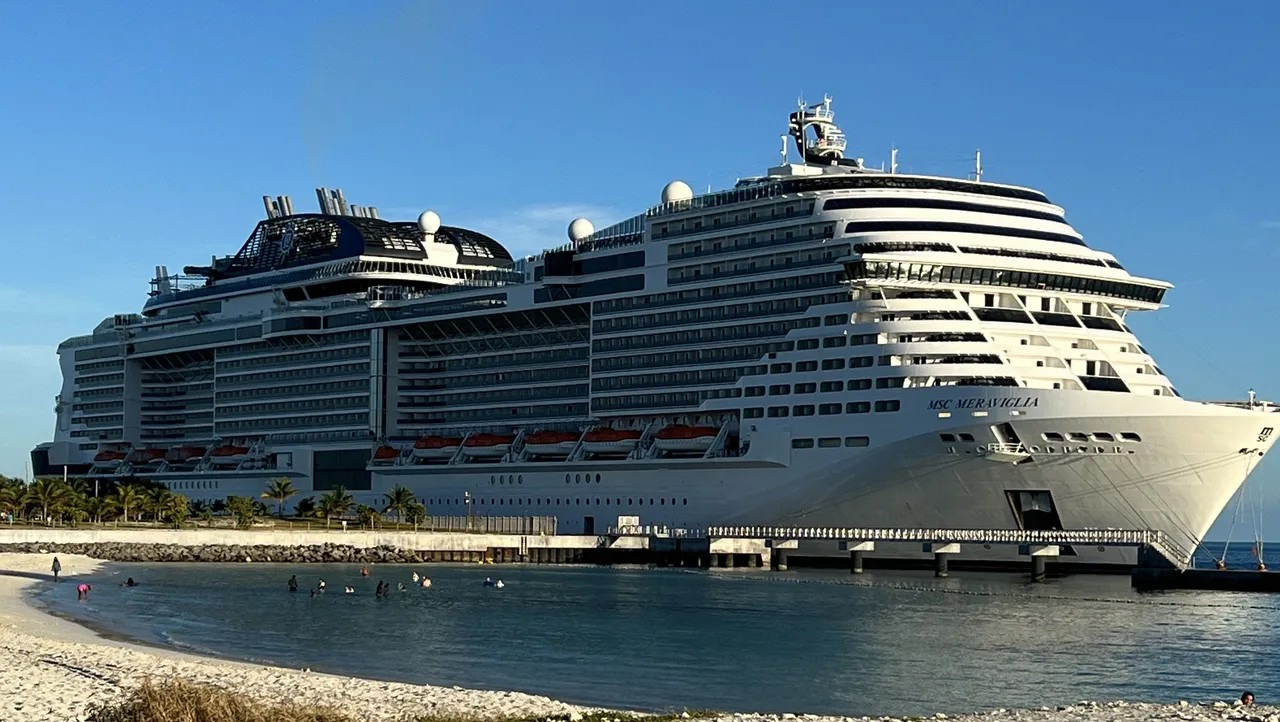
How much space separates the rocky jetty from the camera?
88188 millimetres

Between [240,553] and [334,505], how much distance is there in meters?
14.2

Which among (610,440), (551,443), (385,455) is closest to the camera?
(610,440)

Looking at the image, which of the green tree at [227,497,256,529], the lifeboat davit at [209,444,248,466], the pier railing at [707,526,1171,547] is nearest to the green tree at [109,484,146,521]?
the green tree at [227,497,256,529]

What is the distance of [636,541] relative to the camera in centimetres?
8431

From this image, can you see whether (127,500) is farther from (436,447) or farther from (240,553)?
(436,447)

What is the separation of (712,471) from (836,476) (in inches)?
337

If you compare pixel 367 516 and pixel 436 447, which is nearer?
pixel 367 516

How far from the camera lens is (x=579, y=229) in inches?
3969

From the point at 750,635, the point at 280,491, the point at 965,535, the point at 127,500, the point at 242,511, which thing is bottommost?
the point at 750,635

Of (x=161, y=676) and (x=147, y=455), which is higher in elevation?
(x=147, y=455)

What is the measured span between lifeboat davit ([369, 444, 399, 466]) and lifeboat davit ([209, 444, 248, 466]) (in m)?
15.9

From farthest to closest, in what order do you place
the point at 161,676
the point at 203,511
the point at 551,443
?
the point at 203,511, the point at 551,443, the point at 161,676

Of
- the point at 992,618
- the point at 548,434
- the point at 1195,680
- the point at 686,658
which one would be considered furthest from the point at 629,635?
the point at 548,434

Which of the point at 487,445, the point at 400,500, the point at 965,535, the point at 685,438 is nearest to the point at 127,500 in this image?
the point at 400,500
